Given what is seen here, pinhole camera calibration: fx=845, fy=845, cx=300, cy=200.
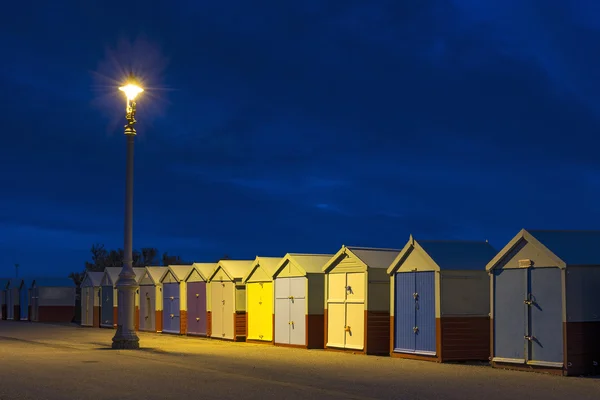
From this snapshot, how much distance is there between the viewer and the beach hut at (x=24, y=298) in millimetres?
59594

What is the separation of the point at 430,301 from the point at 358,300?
133 inches

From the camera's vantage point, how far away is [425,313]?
2308 centimetres

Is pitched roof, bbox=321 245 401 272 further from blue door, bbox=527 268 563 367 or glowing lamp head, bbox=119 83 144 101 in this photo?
glowing lamp head, bbox=119 83 144 101

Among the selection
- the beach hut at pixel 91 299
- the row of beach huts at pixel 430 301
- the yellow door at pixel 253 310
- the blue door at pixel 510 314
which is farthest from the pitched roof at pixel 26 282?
Result: the blue door at pixel 510 314

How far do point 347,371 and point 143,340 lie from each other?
15.3m

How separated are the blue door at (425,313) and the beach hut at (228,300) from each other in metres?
11.5

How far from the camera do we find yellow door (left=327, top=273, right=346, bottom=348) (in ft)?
86.9

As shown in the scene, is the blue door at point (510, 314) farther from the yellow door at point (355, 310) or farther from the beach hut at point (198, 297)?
the beach hut at point (198, 297)

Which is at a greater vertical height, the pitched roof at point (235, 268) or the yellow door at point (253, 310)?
the pitched roof at point (235, 268)

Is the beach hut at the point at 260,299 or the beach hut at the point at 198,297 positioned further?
the beach hut at the point at 198,297

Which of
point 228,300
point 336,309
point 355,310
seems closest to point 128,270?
point 336,309

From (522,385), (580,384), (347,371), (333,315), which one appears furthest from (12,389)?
(333,315)

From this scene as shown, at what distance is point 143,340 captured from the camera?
32.9m

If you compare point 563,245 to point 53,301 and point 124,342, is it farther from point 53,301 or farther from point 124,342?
point 53,301
